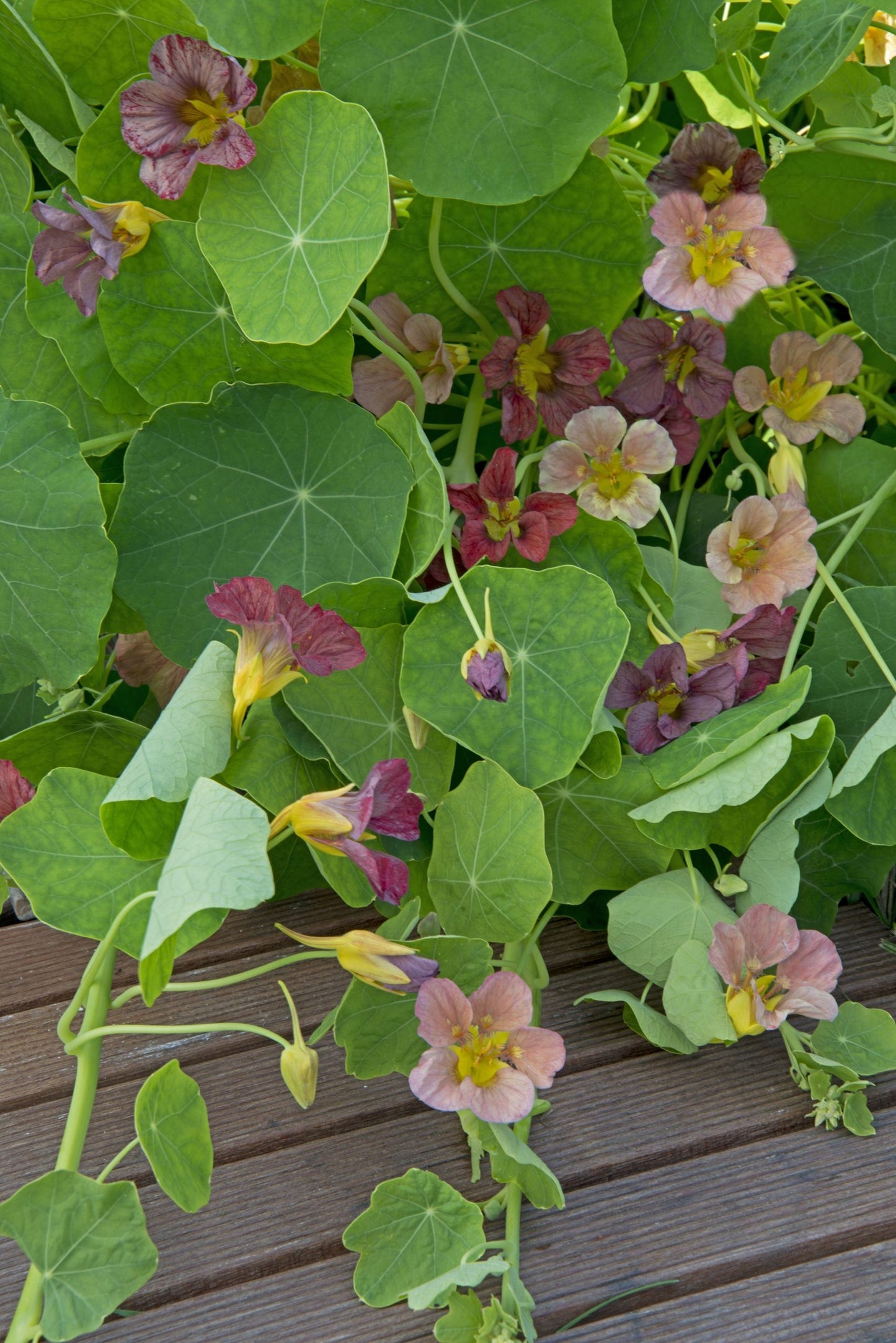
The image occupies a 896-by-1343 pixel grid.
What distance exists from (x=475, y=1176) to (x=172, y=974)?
1.18ft

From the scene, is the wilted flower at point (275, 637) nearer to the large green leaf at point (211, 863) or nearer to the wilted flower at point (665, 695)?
the large green leaf at point (211, 863)

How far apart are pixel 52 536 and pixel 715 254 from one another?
627mm

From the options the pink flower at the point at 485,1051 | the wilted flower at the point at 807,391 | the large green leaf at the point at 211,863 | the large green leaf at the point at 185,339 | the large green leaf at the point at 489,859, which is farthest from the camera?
the wilted flower at the point at 807,391

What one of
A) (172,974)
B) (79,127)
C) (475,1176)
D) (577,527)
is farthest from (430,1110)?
(79,127)

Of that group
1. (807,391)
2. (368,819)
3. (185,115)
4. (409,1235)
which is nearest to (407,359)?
(185,115)

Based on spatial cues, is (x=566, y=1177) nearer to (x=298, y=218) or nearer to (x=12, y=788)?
(x=12, y=788)

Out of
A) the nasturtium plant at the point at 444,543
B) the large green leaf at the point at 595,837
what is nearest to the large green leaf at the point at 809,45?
the nasturtium plant at the point at 444,543

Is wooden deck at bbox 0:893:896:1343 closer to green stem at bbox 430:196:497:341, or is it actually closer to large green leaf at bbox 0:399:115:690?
large green leaf at bbox 0:399:115:690

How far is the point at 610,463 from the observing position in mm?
1031

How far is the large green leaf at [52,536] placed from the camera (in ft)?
3.12

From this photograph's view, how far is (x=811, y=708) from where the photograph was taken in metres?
1.03

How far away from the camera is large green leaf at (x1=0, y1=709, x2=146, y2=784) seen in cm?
102

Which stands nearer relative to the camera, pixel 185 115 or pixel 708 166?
pixel 185 115

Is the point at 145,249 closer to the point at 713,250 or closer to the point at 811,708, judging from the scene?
the point at 713,250
